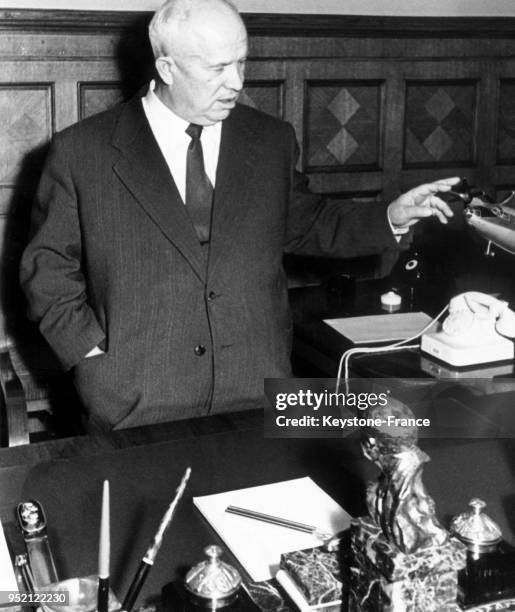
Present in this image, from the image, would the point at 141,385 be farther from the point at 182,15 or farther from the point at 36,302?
the point at 182,15

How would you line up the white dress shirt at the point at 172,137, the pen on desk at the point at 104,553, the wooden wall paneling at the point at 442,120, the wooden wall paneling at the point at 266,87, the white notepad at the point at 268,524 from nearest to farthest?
the pen on desk at the point at 104,553 → the white notepad at the point at 268,524 → the white dress shirt at the point at 172,137 → the wooden wall paneling at the point at 266,87 → the wooden wall paneling at the point at 442,120

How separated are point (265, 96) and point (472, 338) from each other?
56.8 inches

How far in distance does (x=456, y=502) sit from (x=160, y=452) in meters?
0.61

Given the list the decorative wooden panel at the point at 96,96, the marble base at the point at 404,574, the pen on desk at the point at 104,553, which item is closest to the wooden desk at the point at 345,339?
the decorative wooden panel at the point at 96,96

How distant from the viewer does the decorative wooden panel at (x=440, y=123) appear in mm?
4016

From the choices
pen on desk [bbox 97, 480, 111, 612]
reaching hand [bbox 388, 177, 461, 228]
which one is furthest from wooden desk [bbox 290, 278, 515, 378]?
pen on desk [bbox 97, 480, 111, 612]

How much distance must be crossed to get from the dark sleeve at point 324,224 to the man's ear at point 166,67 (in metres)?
0.48

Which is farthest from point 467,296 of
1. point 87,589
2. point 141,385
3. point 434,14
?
point 87,589

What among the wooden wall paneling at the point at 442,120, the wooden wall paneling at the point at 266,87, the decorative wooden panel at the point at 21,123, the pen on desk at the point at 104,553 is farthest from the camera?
the wooden wall paneling at the point at 442,120

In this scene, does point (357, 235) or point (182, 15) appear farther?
point (357, 235)

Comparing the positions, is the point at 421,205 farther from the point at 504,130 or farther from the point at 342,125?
the point at 504,130

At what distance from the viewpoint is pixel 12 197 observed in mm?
3395

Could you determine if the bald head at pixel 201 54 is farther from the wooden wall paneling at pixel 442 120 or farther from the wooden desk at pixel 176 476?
the wooden wall paneling at pixel 442 120

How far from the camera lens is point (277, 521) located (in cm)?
158
